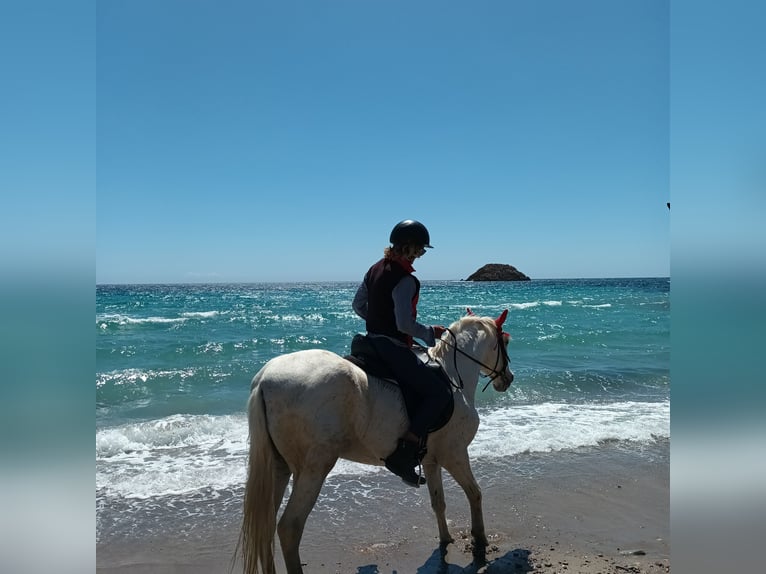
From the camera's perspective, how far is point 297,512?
3619 millimetres

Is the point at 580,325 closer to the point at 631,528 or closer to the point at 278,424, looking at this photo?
the point at 631,528

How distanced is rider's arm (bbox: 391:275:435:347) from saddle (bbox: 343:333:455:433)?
35 cm

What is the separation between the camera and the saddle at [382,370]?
4070 millimetres

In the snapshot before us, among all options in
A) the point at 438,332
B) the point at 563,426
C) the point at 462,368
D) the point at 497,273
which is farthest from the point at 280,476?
the point at 497,273

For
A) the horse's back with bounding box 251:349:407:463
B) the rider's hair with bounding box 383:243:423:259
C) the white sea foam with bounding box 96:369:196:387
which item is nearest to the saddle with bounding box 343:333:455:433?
the horse's back with bounding box 251:349:407:463

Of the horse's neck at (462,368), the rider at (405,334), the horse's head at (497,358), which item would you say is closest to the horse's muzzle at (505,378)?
the horse's head at (497,358)

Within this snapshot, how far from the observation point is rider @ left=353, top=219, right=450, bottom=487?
402cm

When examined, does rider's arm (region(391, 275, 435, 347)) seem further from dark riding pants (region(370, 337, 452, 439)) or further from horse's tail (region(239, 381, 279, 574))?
horse's tail (region(239, 381, 279, 574))

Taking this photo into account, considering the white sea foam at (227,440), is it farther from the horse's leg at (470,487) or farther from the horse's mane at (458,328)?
the horse's mane at (458,328)

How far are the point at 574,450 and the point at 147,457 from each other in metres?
6.56

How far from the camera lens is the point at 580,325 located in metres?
27.8

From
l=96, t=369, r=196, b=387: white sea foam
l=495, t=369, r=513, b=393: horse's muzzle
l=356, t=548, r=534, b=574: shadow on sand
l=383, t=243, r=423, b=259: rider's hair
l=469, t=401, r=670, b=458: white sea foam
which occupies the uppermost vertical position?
l=383, t=243, r=423, b=259: rider's hair
